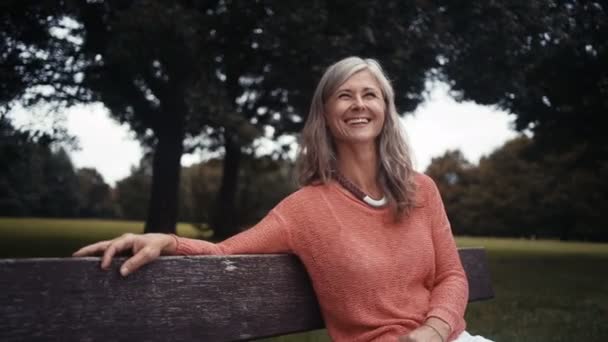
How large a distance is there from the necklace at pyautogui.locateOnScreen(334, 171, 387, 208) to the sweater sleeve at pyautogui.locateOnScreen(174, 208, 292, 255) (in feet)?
1.02

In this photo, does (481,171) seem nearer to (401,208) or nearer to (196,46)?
(196,46)

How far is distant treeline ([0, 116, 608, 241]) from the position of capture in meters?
31.2

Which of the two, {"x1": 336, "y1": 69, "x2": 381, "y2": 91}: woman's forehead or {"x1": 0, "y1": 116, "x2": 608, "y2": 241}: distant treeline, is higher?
{"x1": 336, "y1": 69, "x2": 381, "y2": 91}: woman's forehead

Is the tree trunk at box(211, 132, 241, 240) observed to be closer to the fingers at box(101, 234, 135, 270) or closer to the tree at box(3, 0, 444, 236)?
the tree at box(3, 0, 444, 236)

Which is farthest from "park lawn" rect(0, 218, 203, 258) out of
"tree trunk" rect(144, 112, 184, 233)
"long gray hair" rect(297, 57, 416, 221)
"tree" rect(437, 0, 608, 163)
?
"long gray hair" rect(297, 57, 416, 221)

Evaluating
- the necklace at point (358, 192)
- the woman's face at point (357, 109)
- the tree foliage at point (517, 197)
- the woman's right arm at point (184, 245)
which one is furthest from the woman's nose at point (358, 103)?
the tree foliage at point (517, 197)

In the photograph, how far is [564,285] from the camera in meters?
10.3

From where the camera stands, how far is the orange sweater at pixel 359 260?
2.14 m

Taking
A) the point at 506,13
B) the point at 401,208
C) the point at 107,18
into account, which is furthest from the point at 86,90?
the point at 401,208

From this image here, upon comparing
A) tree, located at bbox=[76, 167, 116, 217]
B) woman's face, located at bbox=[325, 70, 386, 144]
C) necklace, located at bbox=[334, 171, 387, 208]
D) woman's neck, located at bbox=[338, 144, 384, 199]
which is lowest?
tree, located at bbox=[76, 167, 116, 217]

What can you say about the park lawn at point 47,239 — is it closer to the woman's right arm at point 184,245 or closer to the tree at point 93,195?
the woman's right arm at point 184,245

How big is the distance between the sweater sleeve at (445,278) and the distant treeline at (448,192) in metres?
18.4

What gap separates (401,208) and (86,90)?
14.0 meters

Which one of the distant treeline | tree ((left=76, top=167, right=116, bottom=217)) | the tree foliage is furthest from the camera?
tree ((left=76, top=167, right=116, bottom=217))
